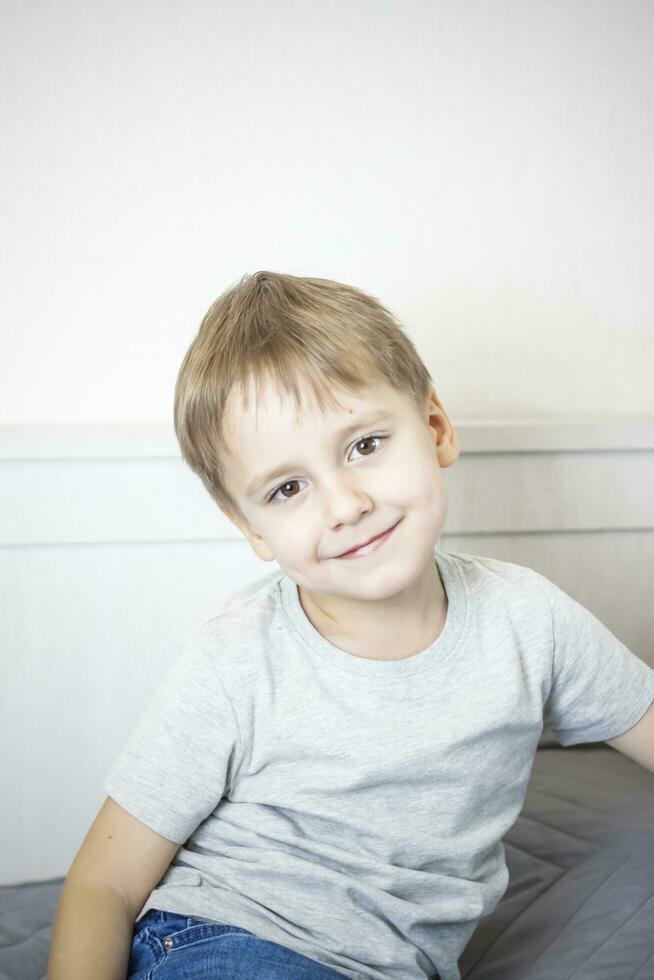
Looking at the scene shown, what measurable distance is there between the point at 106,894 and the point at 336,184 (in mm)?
947

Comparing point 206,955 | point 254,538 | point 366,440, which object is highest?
point 366,440

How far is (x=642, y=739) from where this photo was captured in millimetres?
976

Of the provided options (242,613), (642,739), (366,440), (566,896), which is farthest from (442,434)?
(566,896)

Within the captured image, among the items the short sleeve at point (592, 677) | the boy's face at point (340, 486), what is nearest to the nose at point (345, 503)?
the boy's face at point (340, 486)

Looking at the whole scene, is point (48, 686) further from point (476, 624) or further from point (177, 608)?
point (476, 624)

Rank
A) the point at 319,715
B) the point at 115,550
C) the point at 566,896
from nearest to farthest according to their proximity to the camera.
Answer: the point at 319,715, the point at 566,896, the point at 115,550

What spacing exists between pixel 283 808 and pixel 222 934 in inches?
5.0

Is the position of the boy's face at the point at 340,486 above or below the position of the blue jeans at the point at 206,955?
above

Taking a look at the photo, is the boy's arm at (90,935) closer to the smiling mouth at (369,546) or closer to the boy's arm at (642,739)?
the smiling mouth at (369,546)

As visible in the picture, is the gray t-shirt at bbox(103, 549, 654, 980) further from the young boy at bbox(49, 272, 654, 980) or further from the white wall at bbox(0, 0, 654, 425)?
the white wall at bbox(0, 0, 654, 425)

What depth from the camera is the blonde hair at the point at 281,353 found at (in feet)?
2.77

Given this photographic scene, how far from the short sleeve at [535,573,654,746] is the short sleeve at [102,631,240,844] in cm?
34

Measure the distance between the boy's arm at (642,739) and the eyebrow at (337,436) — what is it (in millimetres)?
423

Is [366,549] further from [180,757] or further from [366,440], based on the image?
[180,757]
